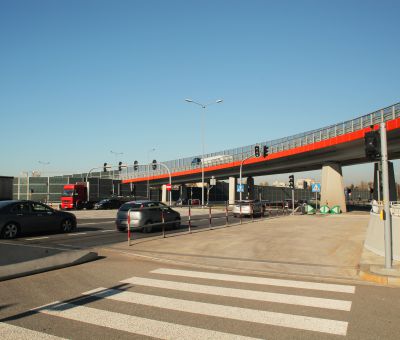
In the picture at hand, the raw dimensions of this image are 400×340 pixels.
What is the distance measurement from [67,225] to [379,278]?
1453cm

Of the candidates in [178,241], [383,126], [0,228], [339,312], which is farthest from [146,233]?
[339,312]

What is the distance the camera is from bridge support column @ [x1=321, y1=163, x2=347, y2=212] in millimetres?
46406

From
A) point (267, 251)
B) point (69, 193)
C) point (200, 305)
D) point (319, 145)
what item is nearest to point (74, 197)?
point (69, 193)

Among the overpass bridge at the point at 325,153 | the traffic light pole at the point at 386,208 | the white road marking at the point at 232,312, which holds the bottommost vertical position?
the white road marking at the point at 232,312

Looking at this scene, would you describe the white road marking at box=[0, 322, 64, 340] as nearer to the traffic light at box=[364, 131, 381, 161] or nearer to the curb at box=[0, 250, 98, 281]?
the curb at box=[0, 250, 98, 281]

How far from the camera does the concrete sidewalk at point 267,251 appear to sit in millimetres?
10219

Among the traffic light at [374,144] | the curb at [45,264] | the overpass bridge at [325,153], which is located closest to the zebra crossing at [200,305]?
the curb at [45,264]

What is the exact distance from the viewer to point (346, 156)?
44.2 m

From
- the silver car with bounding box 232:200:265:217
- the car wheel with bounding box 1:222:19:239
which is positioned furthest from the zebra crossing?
the silver car with bounding box 232:200:265:217

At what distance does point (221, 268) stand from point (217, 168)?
5774 cm

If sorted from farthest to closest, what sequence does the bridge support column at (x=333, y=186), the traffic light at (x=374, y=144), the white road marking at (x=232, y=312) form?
the bridge support column at (x=333, y=186) → the traffic light at (x=374, y=144) → the white road marking at (x=232, y=312)

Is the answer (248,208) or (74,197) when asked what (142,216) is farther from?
(74,197)

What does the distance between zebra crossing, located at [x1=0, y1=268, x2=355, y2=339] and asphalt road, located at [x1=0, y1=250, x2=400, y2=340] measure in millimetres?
13

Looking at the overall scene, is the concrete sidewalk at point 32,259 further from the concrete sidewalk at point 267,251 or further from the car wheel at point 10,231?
the car wheel at point 10,231
